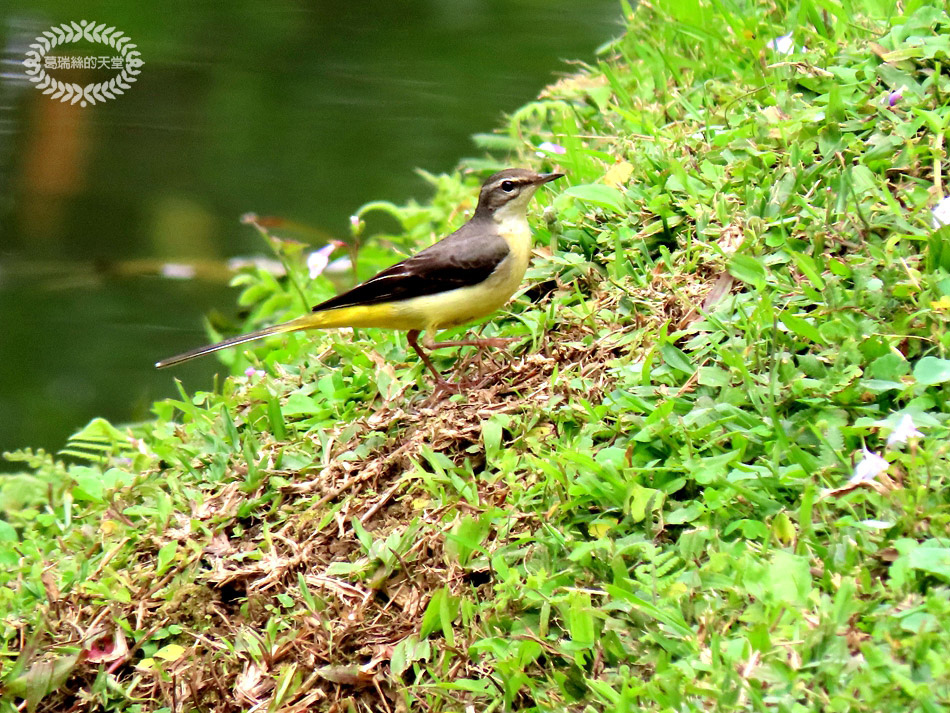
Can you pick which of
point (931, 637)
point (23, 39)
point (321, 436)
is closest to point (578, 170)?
point (321, 436)

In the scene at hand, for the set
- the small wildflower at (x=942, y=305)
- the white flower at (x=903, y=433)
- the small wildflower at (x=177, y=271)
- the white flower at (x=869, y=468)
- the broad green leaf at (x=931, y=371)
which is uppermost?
the small wildflower at (x=942, y=305)

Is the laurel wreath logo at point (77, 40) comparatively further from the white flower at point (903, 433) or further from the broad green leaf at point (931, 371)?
the white flower at point (903, 433)

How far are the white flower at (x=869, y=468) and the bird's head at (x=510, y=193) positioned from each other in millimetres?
2350

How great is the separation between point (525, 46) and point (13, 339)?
547 cm

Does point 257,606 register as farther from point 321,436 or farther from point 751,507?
point 751,507

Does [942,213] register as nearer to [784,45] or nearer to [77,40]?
[784,45]

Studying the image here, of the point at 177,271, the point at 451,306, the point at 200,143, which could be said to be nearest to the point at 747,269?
the point at 451,306

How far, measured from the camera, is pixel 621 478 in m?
3.33

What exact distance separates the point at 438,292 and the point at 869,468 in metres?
2.17

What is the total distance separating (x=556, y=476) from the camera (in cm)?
342

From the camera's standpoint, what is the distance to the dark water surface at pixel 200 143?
27.7ft

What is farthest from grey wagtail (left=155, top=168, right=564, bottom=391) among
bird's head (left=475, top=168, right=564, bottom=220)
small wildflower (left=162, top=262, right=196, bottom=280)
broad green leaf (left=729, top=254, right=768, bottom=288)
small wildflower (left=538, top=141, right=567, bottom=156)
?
small wildflower (left=162, top=262, right=196, bottom=280)

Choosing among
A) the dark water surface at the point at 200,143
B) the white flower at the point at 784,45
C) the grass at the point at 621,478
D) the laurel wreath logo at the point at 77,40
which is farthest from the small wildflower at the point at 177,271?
the white flower at the point at 784,45

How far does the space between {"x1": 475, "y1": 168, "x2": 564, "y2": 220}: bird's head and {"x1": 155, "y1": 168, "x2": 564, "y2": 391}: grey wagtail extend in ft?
0.44
